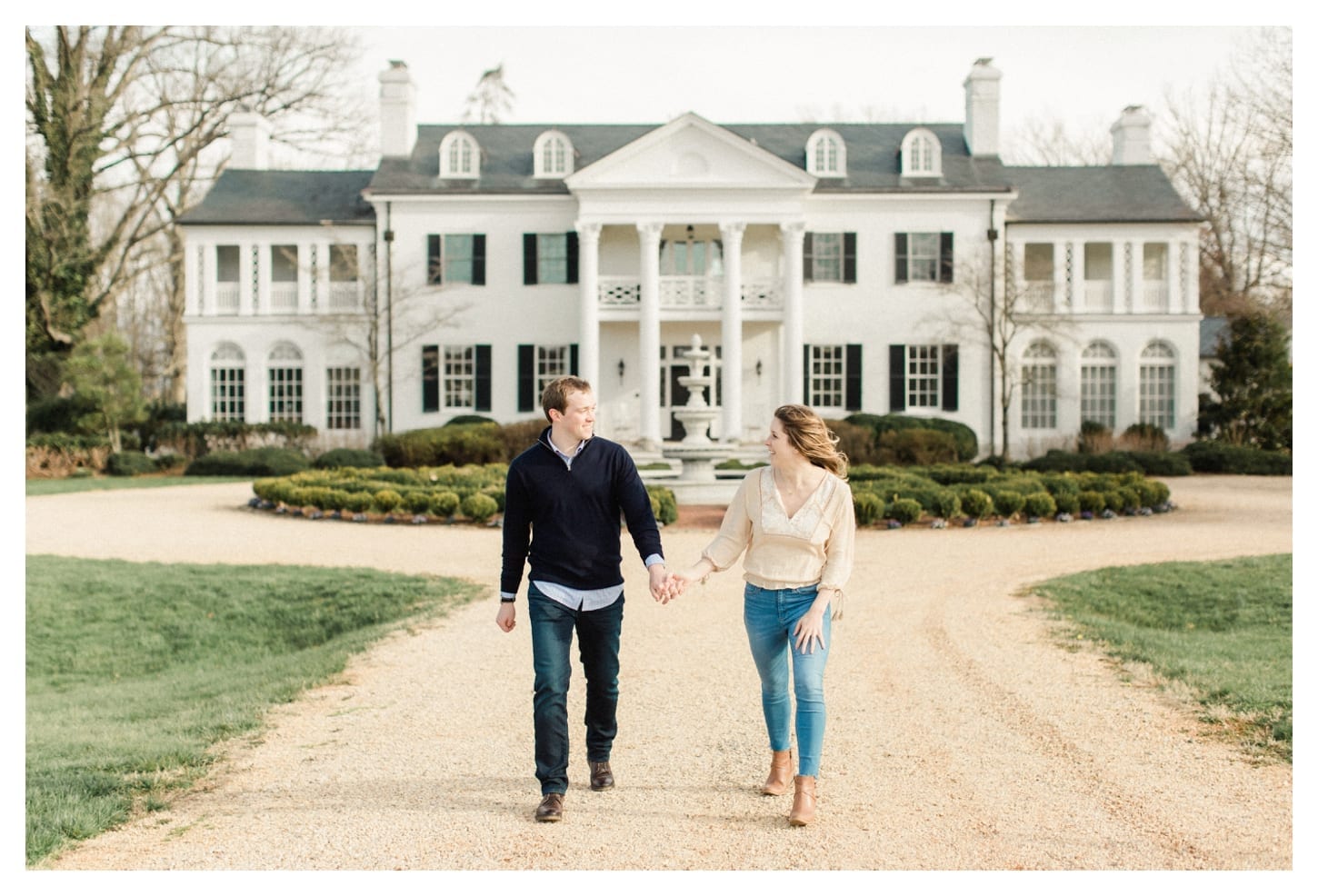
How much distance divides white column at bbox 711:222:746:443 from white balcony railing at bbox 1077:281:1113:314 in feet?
30.0

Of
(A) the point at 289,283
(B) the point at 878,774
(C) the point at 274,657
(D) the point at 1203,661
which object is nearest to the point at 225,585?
(C) the point at 274,657

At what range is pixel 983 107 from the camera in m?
31.7

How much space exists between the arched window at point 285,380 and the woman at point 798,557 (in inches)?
1080

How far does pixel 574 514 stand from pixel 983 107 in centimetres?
2911

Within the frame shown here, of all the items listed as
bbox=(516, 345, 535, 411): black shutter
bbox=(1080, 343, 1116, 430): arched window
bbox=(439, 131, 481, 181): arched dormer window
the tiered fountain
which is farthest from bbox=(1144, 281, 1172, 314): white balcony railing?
bbox=(439, 131, 481, 181): arched dormer window

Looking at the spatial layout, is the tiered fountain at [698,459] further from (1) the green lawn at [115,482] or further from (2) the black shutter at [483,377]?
(2) the black shutter at [483,377]

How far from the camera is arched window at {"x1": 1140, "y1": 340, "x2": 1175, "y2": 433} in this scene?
30797mm

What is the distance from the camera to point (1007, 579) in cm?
1186

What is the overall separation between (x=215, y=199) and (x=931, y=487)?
22267 millimetres

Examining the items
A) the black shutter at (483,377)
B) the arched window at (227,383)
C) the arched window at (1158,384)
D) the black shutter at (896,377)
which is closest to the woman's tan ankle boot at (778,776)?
the black shutter at (896,377)

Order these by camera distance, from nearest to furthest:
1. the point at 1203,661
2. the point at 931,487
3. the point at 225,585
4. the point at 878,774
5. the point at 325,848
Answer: the point at 325,848 < the point at 878,774 < the point at 1203,661 < the point at 225,585 < the point at 931,487

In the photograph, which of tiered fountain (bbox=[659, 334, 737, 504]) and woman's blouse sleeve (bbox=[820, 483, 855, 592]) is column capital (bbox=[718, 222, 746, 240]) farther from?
woman's blouse sleeve (bbox=[820, 483, 855, 592])

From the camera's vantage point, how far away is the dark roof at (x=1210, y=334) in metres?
36.2

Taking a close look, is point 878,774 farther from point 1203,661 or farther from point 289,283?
point 289,283
